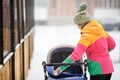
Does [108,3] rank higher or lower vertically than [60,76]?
lower

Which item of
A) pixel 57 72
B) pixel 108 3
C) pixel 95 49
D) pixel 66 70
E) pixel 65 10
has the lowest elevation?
pixel 65 10

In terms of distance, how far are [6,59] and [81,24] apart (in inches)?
48.3

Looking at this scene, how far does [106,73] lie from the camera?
4949 millimetres

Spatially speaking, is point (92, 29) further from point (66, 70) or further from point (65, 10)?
point (65, 10)

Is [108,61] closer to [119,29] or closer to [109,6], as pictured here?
[119,29]

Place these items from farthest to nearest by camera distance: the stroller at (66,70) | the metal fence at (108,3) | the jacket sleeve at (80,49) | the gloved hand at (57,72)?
1. the metal fence at (108,3)
2. the stroller at (66,70)
3. the gloved hand at (57,72)
4. the jacket sleeve at (80,49)

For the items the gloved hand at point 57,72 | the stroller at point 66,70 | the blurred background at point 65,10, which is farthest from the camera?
the blurred background at point 65,10

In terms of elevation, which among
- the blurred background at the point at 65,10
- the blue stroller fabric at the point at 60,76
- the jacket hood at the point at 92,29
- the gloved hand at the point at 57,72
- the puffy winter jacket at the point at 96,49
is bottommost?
the blurred background at the point at 65,10

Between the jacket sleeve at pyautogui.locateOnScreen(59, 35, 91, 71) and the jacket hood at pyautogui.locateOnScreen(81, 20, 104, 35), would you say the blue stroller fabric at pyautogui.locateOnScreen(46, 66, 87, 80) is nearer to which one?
the jacket sleeve at pyautogui.locateOnScreen(59, 35, 91, 71)

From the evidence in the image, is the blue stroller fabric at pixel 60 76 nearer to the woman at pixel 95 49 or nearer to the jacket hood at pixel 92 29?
the woman at pixel 95 49

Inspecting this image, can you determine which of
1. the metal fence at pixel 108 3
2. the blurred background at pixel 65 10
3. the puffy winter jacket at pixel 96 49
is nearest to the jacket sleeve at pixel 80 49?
the puffy winter jacket at pixel 96 49

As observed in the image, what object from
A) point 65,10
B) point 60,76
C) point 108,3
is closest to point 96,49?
point 60,76

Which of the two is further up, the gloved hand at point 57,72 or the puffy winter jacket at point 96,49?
the puffy winter jacket at point 96,49

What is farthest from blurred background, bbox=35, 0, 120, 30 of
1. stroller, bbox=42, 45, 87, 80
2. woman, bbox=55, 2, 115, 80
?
woman, bbox=55, 2, 115, 80
